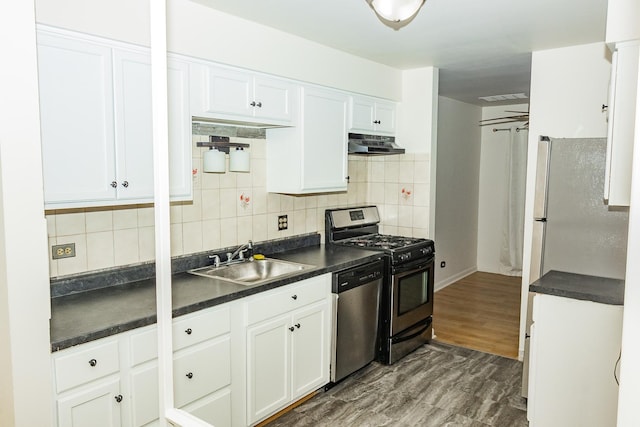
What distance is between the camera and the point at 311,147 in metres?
3.33

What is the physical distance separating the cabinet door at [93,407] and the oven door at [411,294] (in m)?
2.11

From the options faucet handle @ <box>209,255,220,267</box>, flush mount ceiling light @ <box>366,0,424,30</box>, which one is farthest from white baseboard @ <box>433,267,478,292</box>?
flush mount ceiling light @ <box>366,0,424,30</box>

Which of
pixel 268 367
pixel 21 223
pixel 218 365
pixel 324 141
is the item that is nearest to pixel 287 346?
pixel 268 367

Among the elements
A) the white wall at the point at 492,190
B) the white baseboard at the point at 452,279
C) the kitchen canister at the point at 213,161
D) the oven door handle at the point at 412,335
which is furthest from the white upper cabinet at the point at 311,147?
the white wall at the point at 492,190

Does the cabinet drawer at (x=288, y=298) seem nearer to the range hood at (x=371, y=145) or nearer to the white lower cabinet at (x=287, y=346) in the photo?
the white lower cabinet at (x=287, y=346)

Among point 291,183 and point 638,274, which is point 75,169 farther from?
point 638,274

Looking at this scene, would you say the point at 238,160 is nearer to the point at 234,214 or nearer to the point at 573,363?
the point at 234,214

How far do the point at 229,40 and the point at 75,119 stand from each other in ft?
3.44

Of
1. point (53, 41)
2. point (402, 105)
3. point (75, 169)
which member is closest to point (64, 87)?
point (53, 41)

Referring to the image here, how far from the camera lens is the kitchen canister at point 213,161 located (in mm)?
2871

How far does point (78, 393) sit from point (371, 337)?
6.91ft

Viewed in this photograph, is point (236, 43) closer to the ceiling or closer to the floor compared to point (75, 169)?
closer to the ceiling

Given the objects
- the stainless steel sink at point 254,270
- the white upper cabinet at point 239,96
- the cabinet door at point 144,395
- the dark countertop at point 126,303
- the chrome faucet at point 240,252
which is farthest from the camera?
the chrome faucet at point 240,252

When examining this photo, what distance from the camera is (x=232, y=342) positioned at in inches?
98.2
